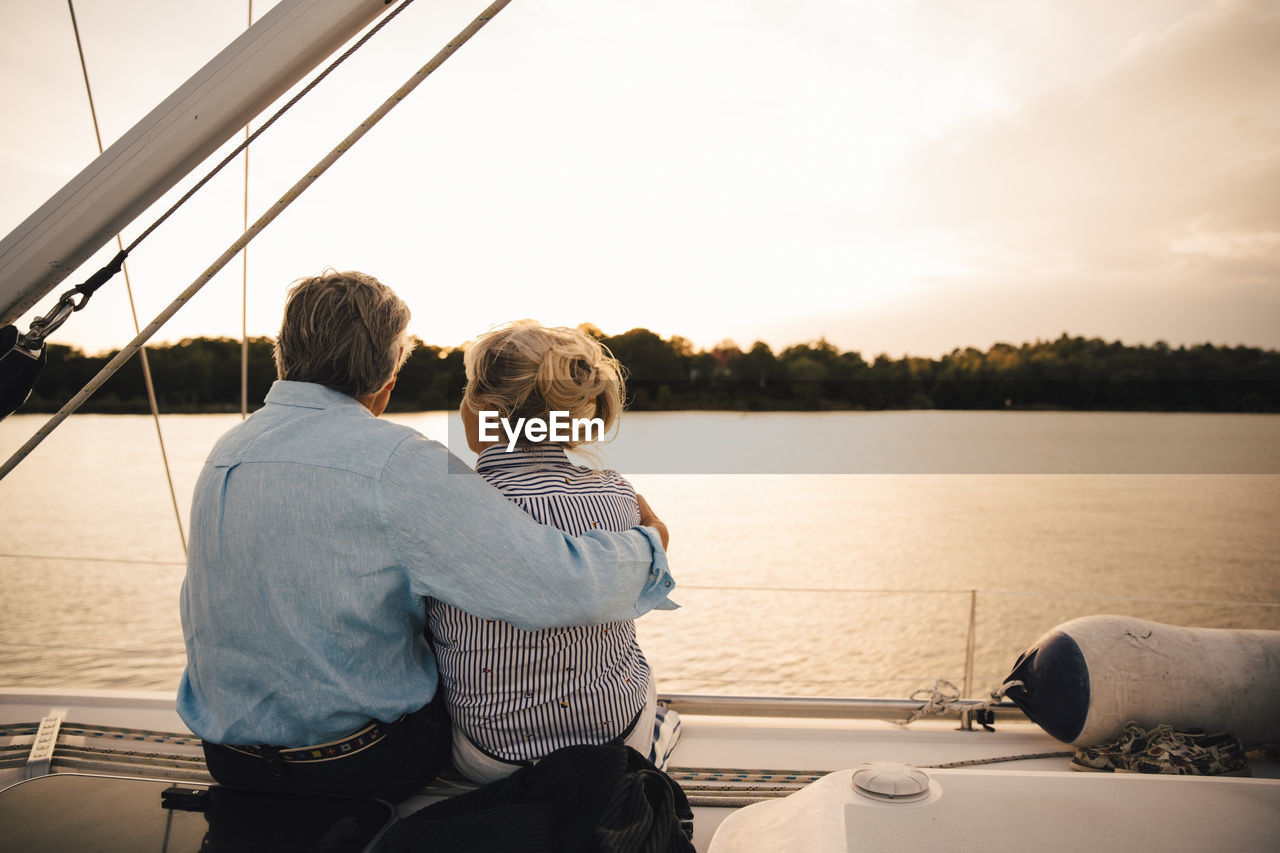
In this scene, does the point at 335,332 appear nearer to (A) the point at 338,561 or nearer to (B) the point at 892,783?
(A) the point at 338,561

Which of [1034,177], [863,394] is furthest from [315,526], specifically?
[1034,177]

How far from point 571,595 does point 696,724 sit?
73 cm

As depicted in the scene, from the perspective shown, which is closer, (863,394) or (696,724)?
(696,724)

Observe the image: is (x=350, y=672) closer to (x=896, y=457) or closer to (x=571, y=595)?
(x=571, y=595)

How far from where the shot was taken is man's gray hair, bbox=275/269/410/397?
1022 mm

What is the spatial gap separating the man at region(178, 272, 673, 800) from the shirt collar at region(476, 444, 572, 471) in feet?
0.40

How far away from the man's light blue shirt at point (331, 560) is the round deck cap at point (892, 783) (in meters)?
0.39

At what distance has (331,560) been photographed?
3.13ft

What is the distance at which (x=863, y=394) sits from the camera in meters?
21.3

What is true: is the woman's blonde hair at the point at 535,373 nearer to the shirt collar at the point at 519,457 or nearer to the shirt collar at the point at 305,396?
the shirt collar at the point at 519,457

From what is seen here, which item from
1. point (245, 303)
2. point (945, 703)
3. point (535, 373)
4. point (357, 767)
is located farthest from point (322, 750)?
point (245, 303)

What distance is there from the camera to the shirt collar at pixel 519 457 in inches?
45.2

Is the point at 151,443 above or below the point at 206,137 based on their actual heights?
below

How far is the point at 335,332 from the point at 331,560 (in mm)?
287
